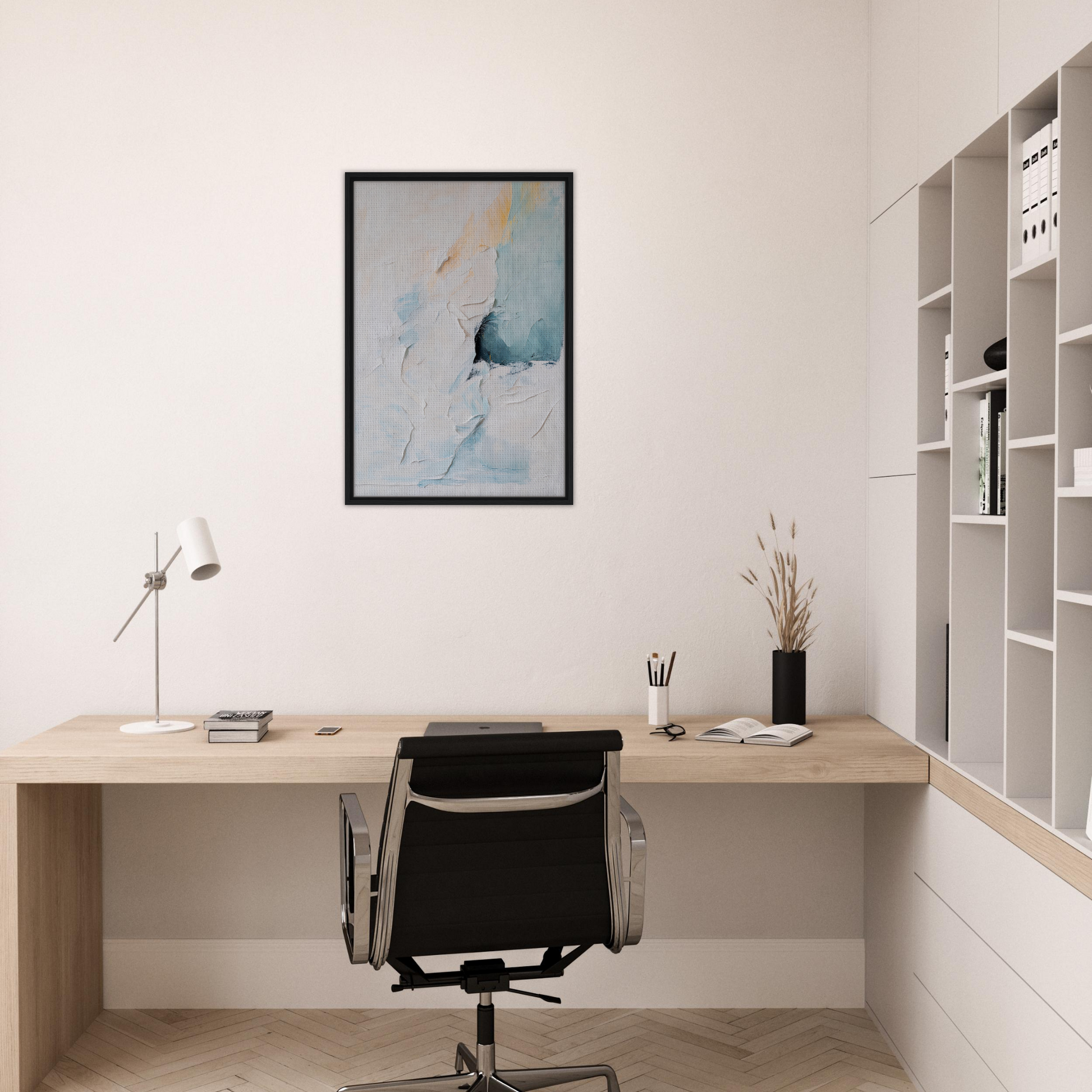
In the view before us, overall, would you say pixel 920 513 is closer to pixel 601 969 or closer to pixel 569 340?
pixel 569 340

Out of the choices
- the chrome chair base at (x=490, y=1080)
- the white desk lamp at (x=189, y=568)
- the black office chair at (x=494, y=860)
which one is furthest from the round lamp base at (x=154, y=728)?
the chrome chair base at (x=490, y=1080)

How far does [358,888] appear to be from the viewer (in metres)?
1.91

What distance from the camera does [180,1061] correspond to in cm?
257

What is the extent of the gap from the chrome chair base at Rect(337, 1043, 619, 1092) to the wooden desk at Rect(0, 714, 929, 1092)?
2.15 feet

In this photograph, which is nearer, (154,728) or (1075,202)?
(1075,202)

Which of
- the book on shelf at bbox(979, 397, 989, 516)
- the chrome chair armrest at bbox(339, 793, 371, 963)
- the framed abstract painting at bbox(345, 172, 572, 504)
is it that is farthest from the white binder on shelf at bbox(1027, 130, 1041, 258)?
the chrome chair armrest at bbox(339, 793, 371, 963)

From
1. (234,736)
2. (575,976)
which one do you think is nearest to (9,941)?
(234,736)

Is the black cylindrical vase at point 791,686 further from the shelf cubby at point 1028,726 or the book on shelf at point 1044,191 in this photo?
the book on shelf at point 1044,191

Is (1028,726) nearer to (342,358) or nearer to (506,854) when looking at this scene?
(506,854)

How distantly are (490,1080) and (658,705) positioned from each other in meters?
1.00

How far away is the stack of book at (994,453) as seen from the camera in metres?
2.12

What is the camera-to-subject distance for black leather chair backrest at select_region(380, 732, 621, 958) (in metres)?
1.84

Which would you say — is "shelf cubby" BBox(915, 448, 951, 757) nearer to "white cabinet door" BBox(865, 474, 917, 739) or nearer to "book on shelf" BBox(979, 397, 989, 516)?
"white cabinet door" BBox(865, 474, 917, 739)

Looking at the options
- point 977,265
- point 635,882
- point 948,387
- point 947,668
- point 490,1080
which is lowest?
point 490,1080
